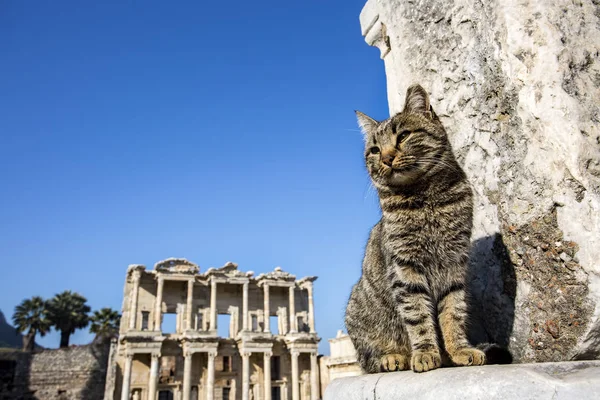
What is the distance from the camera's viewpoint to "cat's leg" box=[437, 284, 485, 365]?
2.55 metres

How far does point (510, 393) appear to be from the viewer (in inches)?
63.4

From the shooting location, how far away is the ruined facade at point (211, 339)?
34.7 m

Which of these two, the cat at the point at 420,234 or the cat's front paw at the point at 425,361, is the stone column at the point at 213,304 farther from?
the cat's front paw at the point at 425,361

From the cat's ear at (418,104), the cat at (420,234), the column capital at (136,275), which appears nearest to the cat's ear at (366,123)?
the cat at (420,234)

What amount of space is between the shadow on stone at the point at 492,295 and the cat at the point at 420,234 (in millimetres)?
186

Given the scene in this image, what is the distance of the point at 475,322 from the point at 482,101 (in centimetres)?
139

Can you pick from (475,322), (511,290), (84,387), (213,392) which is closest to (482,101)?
(511,290)

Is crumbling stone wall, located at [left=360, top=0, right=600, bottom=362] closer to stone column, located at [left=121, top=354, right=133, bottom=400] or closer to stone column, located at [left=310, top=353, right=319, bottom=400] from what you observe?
stone column, located at [left=121, top=354, right=133, bottom=400]

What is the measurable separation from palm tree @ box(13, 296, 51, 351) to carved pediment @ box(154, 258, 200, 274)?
14077mm

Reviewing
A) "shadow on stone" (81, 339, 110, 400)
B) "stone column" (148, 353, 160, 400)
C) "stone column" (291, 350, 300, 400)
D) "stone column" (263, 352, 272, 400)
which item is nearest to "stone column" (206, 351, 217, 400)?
"stone column" (148, 353, 160, 400)

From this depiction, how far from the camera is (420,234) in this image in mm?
2723

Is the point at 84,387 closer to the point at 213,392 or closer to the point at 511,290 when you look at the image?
the point at 213,392

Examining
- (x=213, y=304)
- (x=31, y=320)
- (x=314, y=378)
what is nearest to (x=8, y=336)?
(x=31, y=320)

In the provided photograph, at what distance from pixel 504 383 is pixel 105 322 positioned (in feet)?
155
